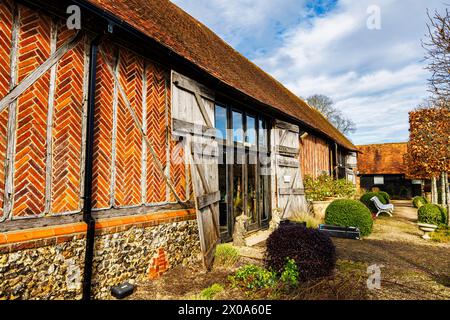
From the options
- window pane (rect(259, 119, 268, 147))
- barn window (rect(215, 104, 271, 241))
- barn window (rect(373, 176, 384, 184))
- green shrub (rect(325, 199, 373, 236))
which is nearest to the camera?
barn window (rect(215, 104, 271, 241))

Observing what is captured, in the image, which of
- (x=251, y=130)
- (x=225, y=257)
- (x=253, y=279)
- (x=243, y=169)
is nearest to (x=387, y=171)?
(x=251, y=130)

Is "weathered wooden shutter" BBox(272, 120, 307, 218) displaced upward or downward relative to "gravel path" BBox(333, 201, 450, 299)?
upward

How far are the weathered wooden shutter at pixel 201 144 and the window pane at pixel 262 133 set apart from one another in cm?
286

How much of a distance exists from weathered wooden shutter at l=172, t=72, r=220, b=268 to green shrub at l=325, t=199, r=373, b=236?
4.09m

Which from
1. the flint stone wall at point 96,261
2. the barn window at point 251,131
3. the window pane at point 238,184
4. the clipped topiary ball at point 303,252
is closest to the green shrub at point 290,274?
the clipped topiary ball at point 303,252

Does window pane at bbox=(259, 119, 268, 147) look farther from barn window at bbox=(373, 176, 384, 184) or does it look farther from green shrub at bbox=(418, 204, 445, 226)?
barn window at bbox=(373, 176, 384, 184)

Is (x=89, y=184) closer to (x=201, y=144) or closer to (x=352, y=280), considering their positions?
(x=201, y=144)

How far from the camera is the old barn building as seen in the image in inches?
122

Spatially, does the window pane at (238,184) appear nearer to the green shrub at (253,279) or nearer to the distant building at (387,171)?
the green shrub at (253,279)

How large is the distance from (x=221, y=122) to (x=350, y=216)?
4572mm

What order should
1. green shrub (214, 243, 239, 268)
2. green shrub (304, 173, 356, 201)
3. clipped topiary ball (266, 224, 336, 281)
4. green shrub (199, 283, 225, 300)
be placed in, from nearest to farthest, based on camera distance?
green shrub (199, 283, 225, 300)
clipped topiary ball (266, 224, 336, 281)
green shrub (214, 243, 239, 268)
green shrub (304, 173, 356, 201)

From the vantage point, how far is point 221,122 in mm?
7109

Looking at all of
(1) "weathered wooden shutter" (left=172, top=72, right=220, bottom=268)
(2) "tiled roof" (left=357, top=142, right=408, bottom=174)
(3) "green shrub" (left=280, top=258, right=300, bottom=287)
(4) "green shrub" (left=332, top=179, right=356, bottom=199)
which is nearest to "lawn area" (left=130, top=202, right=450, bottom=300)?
(3) "green shrub" (left=280, top=258, right=300, bottom=287)

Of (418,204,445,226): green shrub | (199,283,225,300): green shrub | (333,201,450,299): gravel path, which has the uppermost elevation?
(418,204,445,226): green shrub
